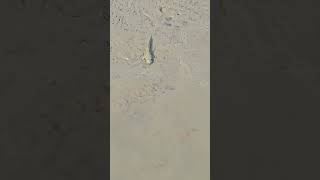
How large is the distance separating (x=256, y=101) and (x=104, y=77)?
446 mm

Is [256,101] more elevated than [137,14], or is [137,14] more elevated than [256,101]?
[137,14]

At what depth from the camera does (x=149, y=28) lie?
5.06ft

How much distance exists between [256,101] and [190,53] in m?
0.24

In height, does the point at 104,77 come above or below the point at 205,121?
above

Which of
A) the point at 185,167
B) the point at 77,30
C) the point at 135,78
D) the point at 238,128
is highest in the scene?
the point at 77,30

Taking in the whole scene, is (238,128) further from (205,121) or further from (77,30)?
(77,30)

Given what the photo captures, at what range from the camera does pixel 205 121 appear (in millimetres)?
1503

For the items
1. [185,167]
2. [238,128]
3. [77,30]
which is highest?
[77,30]

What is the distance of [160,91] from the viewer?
60.2 inches

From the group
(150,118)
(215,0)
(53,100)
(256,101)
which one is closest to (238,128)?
(256,101)

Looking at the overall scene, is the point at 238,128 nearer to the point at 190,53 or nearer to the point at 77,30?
the point at 190,53

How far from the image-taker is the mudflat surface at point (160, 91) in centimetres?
148

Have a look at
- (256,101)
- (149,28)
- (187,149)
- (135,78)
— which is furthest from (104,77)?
(256,101)

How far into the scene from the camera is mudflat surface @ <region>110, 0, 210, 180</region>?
4.87 feet
